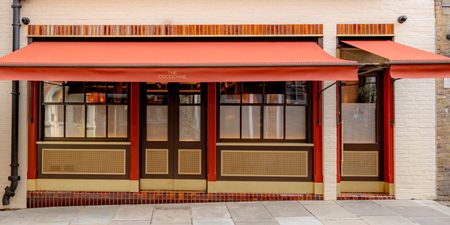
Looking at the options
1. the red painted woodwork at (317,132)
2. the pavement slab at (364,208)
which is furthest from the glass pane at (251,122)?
the pavement slab at (364,208)

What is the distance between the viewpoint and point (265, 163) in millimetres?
7855

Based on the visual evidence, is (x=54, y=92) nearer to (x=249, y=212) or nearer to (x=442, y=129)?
(x=249, y=212)

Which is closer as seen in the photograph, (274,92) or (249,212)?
(249,212)

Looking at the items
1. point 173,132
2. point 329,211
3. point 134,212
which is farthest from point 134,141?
point 329,211

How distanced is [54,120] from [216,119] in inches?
130

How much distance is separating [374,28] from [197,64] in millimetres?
3790

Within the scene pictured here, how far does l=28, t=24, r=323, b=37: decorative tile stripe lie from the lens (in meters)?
7.75

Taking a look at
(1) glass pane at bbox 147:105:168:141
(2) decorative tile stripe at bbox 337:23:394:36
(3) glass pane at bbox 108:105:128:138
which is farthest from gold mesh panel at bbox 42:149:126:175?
(2) decorative tile stripe at bbox 337:23:394:36

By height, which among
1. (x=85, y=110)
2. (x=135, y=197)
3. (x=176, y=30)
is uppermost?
(x=176, y=30)

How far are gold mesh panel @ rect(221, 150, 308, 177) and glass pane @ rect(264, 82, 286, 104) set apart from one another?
1.05m

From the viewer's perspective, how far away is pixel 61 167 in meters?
7.87

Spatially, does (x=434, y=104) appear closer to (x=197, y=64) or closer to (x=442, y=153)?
(x=442, y=153)

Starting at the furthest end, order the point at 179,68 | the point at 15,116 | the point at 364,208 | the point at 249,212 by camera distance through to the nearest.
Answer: the point at 15,116 → the point at 364,208 → the point at 249,212 → the point at 179,68

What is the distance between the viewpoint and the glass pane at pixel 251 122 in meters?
8.01
